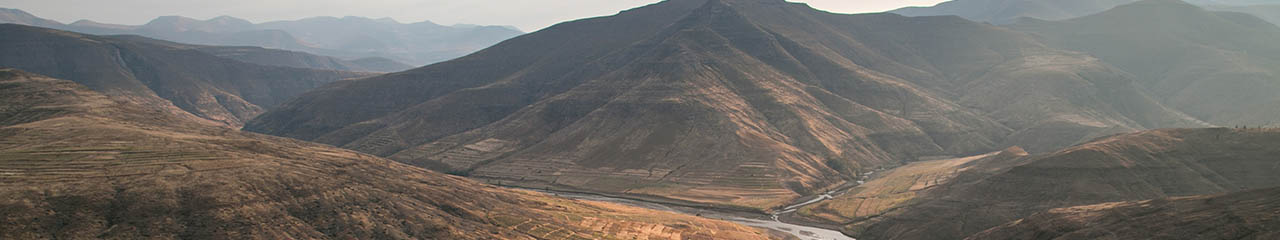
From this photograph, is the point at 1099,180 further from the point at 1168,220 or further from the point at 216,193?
the point at 216,193

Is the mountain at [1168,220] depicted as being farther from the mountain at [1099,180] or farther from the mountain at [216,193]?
the mountain at [216,193]

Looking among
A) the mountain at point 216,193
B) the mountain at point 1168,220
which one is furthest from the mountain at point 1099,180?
the mountain at point 216,193

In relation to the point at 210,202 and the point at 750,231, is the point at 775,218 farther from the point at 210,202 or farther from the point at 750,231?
the point at 210,202

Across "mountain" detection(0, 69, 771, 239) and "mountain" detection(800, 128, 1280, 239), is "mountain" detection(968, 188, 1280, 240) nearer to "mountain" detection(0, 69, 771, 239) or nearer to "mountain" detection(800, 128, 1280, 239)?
"mountain" detection(800, 128, 1280, 239)

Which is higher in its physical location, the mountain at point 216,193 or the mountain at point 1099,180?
the mountain at point 216,193

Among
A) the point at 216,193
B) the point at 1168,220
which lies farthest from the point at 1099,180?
the point at 216,193
